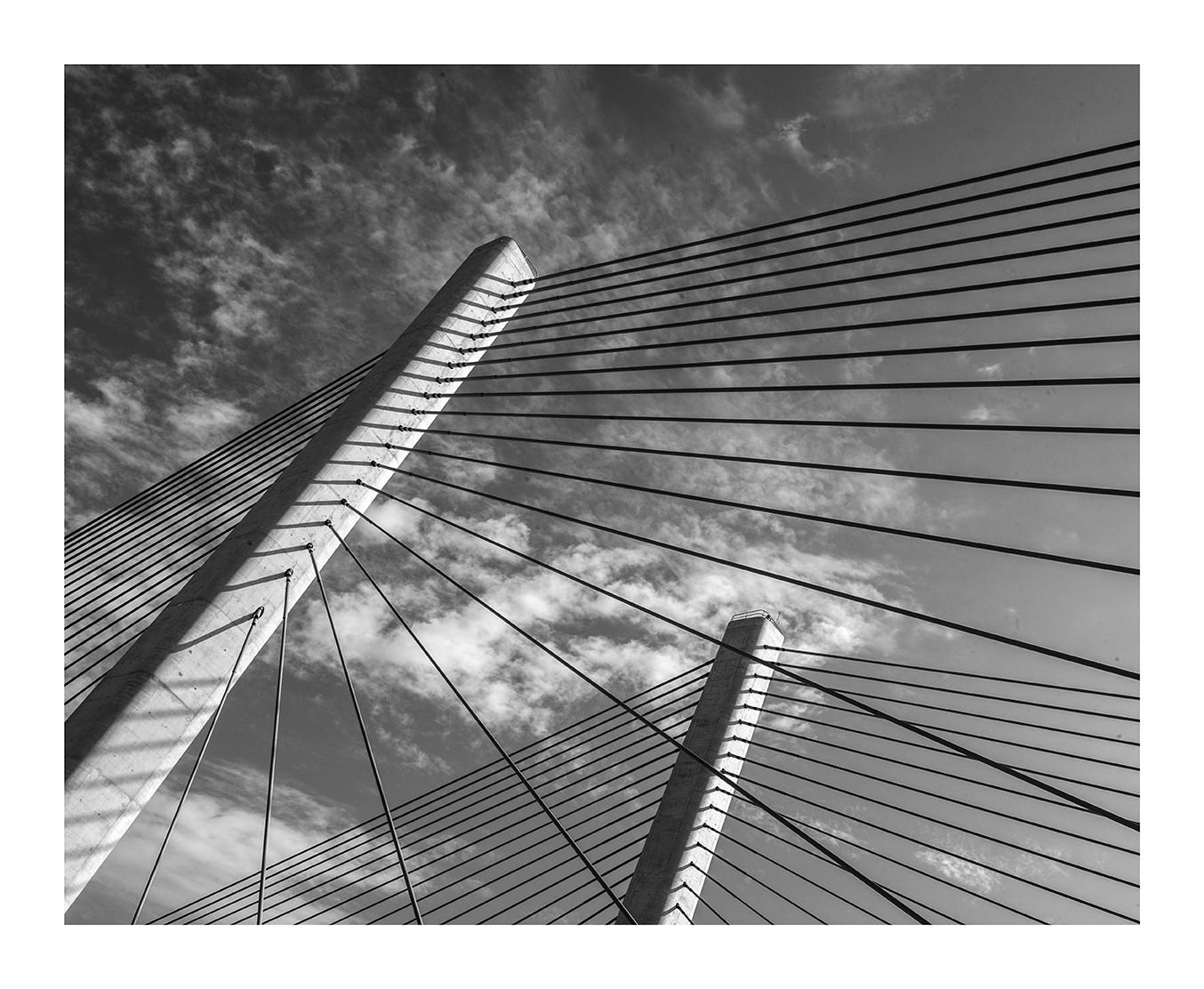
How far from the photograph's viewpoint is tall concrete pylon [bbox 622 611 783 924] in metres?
7.24

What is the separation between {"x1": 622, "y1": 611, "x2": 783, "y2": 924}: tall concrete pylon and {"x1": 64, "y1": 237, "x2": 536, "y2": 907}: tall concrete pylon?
11.1 ft

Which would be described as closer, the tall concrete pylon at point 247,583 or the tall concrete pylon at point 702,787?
the tall concrete pylon at point 247,583

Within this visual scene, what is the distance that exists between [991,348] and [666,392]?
6.68 ft

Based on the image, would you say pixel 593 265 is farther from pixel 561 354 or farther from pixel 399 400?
pixel 399 400

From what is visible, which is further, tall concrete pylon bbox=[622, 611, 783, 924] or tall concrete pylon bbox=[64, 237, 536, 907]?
tall concrete pylon bbox=[622, 611, 783, 924]

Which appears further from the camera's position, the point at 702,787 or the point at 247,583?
the point at 702,787

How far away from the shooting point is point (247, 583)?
5.12m

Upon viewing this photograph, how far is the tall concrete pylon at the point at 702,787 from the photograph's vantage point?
7.24 meters

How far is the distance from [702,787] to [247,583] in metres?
4.61

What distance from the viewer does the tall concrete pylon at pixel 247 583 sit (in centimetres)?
437

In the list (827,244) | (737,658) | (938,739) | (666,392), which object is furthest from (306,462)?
(737,658)

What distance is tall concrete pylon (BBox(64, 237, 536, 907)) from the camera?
4.37m

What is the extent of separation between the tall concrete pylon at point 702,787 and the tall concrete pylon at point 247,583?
3370 mm

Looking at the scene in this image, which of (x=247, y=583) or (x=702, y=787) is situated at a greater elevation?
(x=702, y=787)
